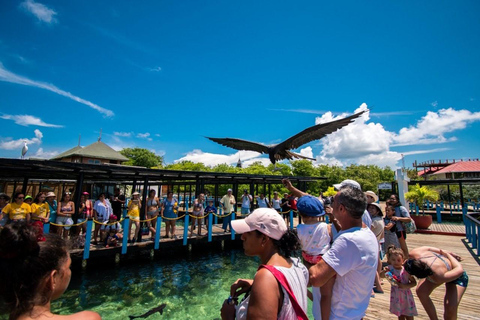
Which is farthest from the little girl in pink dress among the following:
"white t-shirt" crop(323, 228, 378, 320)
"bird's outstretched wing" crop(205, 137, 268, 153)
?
"bird's outstretched wing" crop(205, 137, 268, 153)

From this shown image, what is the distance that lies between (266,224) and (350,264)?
653mm

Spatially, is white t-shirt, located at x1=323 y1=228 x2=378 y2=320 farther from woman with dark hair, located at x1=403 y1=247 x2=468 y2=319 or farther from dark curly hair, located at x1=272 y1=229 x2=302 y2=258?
woman with dark hair, located at x1=403 y1=247 x2=468 y2=319

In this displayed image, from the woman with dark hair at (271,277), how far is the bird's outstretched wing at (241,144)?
5.01m

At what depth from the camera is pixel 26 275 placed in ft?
3.43

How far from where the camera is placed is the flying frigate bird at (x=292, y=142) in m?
5.46

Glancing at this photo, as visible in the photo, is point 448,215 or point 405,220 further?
point 448,215

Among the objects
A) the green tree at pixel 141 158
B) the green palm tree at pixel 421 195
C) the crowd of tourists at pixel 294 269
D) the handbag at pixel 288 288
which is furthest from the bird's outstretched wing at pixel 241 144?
the green tree at pixel 141 158

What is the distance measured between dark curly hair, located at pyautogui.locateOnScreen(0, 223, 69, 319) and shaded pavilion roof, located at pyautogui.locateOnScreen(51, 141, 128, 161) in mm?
44639

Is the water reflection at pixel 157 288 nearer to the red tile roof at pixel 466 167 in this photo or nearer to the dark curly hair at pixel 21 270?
the dark curly hair at pixel 21 270

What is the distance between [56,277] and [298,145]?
5.93m

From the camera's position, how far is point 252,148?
7109 millimetres

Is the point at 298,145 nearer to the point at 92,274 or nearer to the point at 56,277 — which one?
the point at 56,277

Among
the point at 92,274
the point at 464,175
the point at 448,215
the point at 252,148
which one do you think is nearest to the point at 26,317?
the point at 252,148

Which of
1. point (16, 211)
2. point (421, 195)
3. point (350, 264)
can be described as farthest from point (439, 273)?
point (421, 195)
